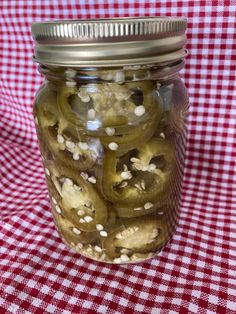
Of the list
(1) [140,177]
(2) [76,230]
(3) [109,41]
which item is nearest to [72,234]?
(2) [76,230]

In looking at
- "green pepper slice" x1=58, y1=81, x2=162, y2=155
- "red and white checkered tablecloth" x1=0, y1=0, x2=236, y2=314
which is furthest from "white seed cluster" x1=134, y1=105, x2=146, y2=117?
"red and white checkered tablecloth" x1=0, y1=0, x2=236, y2=314

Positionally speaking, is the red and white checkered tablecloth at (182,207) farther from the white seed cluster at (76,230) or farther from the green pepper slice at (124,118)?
the green pepper slice at (124,118)

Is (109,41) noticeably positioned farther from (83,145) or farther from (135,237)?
(135,237)

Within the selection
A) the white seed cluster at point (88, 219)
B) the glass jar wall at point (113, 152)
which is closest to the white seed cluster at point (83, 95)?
the glass jar wall at point (113, 152)

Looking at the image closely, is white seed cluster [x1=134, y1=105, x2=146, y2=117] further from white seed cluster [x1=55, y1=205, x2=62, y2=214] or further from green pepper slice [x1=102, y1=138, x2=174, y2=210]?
white seed cluster [x1=55, y1=205, x2=62, y2=214]

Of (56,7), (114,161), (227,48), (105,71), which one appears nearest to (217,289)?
(114,161)

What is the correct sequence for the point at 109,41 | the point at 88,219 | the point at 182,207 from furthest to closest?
the point at 182,207, the point at 88,219, the point at 109,41
